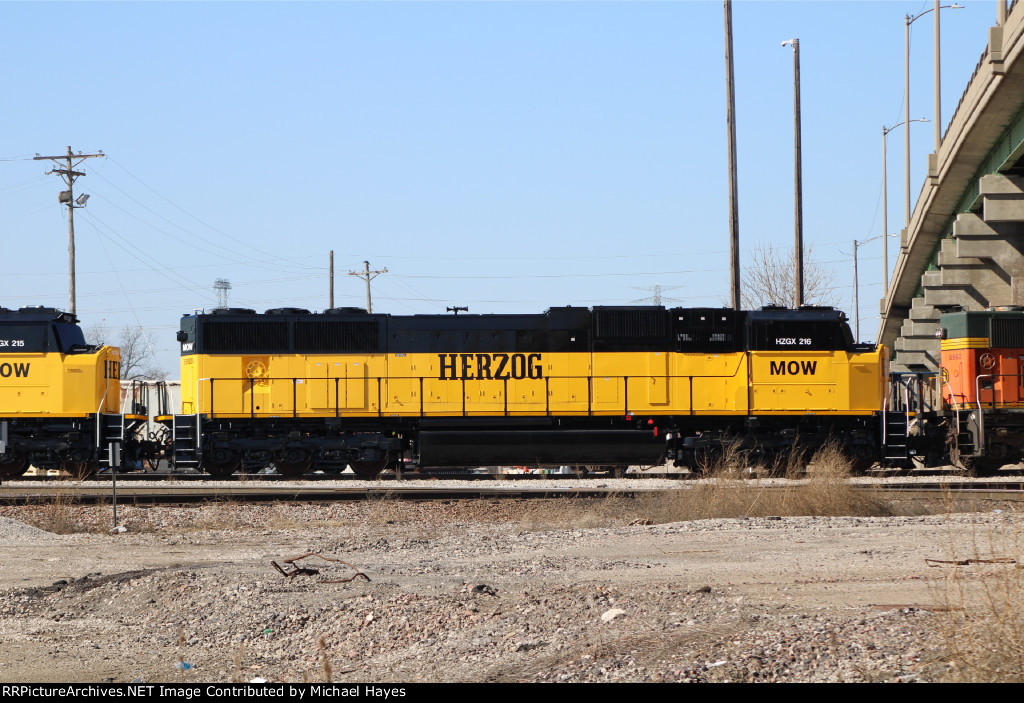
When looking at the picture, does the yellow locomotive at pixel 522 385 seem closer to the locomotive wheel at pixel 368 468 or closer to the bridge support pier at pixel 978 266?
the locomotive wheel at pixel 368 468

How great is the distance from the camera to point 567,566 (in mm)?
10117

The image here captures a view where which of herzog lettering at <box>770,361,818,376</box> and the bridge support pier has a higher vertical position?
the bridge support pier

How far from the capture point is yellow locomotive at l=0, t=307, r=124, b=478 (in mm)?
21484

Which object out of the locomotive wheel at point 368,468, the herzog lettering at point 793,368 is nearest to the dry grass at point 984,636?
the herzog lettering at point 793,368

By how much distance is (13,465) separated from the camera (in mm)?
21906

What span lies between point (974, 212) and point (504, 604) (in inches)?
1026

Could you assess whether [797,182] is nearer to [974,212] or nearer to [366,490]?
[974,212]

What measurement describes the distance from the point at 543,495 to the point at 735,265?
9540 mm

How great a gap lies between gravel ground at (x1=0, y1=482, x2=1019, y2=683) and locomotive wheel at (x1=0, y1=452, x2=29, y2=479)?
9.27m

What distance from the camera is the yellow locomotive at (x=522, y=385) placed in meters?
20.5

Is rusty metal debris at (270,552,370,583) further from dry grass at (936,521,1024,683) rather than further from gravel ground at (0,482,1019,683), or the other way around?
dry grass at (936,521,1024,683)

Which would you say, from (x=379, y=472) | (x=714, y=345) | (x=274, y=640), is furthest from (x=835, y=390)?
(x=274, y=640)

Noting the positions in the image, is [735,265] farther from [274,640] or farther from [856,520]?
[274,640]

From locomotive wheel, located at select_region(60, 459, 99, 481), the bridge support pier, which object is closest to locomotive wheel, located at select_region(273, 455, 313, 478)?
locomotive wheel, located at select_region(60, 459, 99, 481)
